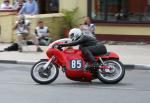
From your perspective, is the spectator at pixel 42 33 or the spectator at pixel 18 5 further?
the spectator at pixel 18 5

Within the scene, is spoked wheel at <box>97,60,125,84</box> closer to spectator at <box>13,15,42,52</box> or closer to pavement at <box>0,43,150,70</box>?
pavement at <box>0,43,150,70</box>

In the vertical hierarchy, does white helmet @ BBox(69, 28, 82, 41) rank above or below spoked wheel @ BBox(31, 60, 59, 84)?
above

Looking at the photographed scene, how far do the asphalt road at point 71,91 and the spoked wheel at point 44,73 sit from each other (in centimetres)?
14

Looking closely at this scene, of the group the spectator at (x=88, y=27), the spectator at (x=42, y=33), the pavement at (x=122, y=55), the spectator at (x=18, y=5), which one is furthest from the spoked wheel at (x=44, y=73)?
the spectator at (x=18, y=5)

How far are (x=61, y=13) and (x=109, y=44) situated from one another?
2.65 metres

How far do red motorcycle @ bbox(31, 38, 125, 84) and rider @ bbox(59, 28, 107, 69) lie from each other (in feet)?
0.35

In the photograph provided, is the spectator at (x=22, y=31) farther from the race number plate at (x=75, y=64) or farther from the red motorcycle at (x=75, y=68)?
the race number plate at (x=75, y=64)

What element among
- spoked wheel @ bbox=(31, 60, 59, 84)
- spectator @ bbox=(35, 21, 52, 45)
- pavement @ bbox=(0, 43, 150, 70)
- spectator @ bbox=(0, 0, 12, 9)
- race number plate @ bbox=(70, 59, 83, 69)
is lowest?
pavement @ bbox=(0, 43, 150, 70)

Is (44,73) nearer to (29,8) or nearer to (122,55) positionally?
(122,55)

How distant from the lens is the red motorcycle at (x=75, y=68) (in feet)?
40.5

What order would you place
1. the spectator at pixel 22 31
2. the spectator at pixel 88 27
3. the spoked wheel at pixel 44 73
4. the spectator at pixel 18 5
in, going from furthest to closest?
the spectator at pixel 18 5
the spectator at pixel 88 27
the spectator at pixel 22 31
the spoked wheel at pixel 44 73

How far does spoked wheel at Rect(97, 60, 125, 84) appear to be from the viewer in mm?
12352

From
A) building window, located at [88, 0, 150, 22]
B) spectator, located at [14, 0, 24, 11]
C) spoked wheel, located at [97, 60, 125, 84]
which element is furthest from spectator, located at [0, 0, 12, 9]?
spoked wheel, located at [97, 60, 125, 84]

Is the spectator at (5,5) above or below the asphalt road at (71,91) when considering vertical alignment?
above
